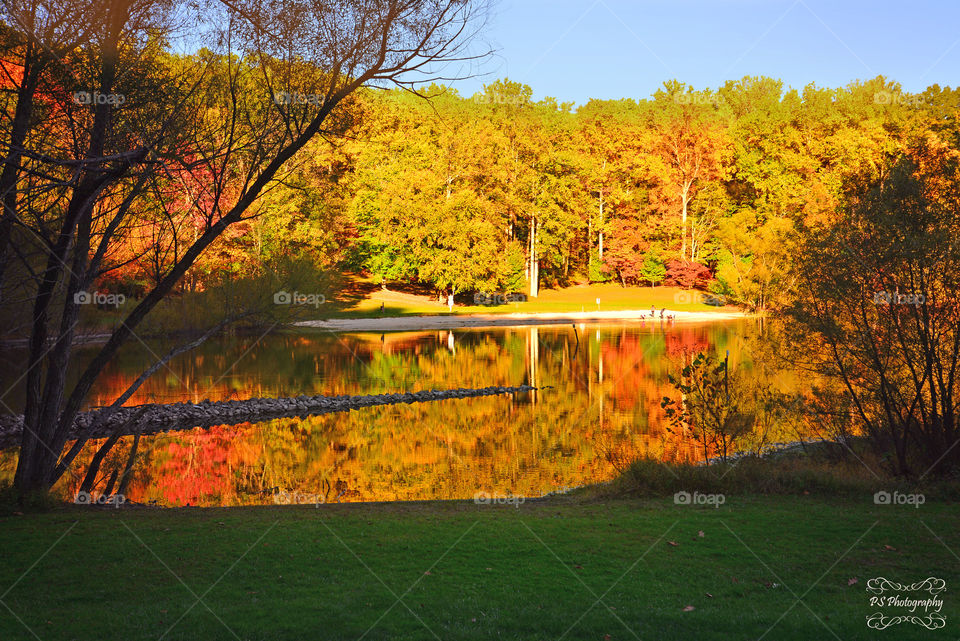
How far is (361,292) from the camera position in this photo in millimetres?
64750

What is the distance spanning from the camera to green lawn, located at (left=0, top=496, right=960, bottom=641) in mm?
5875

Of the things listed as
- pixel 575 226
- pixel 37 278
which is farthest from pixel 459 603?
pixel 575 226

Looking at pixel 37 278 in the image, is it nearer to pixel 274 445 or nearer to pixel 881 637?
pixel 274 445

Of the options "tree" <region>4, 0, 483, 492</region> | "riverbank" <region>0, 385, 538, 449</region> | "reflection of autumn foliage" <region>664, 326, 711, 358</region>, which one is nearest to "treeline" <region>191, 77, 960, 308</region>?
"reflection of autumn foliage" <region>664, 326, 711, 358</region>

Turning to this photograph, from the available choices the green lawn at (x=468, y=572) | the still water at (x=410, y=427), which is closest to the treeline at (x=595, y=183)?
the still water at (x=410, y=427)

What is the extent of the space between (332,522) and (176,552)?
209 cm

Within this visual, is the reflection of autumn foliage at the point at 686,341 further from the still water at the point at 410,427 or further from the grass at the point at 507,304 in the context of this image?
the grass at the point at 507,304

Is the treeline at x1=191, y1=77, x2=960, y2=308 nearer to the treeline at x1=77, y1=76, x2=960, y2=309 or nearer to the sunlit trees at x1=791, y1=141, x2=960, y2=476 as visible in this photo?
the treeline at x1=77, y1=76, x2=960, y2=309

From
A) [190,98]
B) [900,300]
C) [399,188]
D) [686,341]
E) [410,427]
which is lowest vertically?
[686,341]

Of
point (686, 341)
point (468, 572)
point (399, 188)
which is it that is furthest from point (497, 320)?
point (468, 572)

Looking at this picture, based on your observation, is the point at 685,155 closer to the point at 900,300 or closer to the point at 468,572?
the point at 900,300

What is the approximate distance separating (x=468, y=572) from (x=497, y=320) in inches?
1840

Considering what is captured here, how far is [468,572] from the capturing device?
729cm

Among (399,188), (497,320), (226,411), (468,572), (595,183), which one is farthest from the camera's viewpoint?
(595,183)
